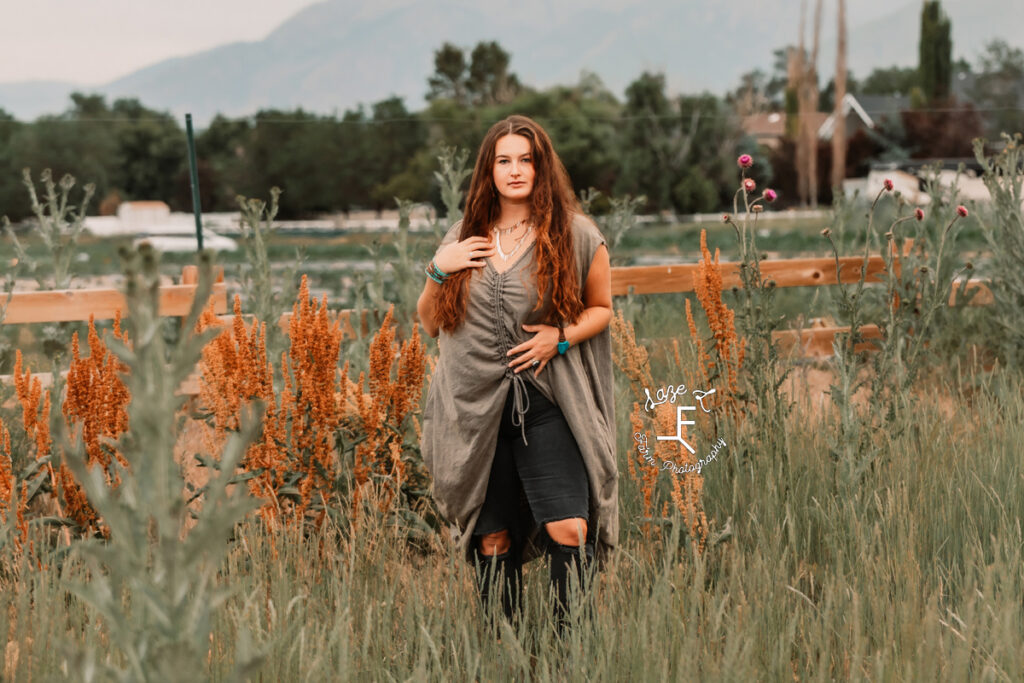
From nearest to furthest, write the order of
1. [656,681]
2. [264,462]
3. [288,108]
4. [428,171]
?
[656,681], [264,462], [428,171], [288,108]

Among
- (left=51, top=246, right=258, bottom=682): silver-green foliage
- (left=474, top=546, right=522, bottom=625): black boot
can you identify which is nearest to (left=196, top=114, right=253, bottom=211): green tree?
(left=474, top=546, right=522, bottom=625): black boot

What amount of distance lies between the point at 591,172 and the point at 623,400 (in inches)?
732

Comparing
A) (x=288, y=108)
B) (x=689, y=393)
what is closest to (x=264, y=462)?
(x=689, y=393)

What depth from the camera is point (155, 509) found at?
96 centimetres

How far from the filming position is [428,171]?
19031 millimetres

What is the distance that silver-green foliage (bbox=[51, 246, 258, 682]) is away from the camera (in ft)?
3.05

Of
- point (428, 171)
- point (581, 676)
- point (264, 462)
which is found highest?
point (428, 171)

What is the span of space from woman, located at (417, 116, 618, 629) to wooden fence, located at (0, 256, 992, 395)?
2.29 m

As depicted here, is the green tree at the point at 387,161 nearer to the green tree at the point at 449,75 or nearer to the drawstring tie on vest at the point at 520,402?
the green tree at the point at 449,75

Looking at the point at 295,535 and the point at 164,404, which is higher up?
the point at 164,404

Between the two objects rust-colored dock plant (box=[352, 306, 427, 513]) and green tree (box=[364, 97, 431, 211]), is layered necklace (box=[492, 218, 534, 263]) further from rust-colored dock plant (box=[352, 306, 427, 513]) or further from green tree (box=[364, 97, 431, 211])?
green tree (box=[364, 97, 431, 211])

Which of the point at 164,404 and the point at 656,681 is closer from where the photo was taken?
the point at 164,404

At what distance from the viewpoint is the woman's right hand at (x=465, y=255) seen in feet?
7.77

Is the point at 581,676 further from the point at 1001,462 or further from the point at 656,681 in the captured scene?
the point at 1001,462
